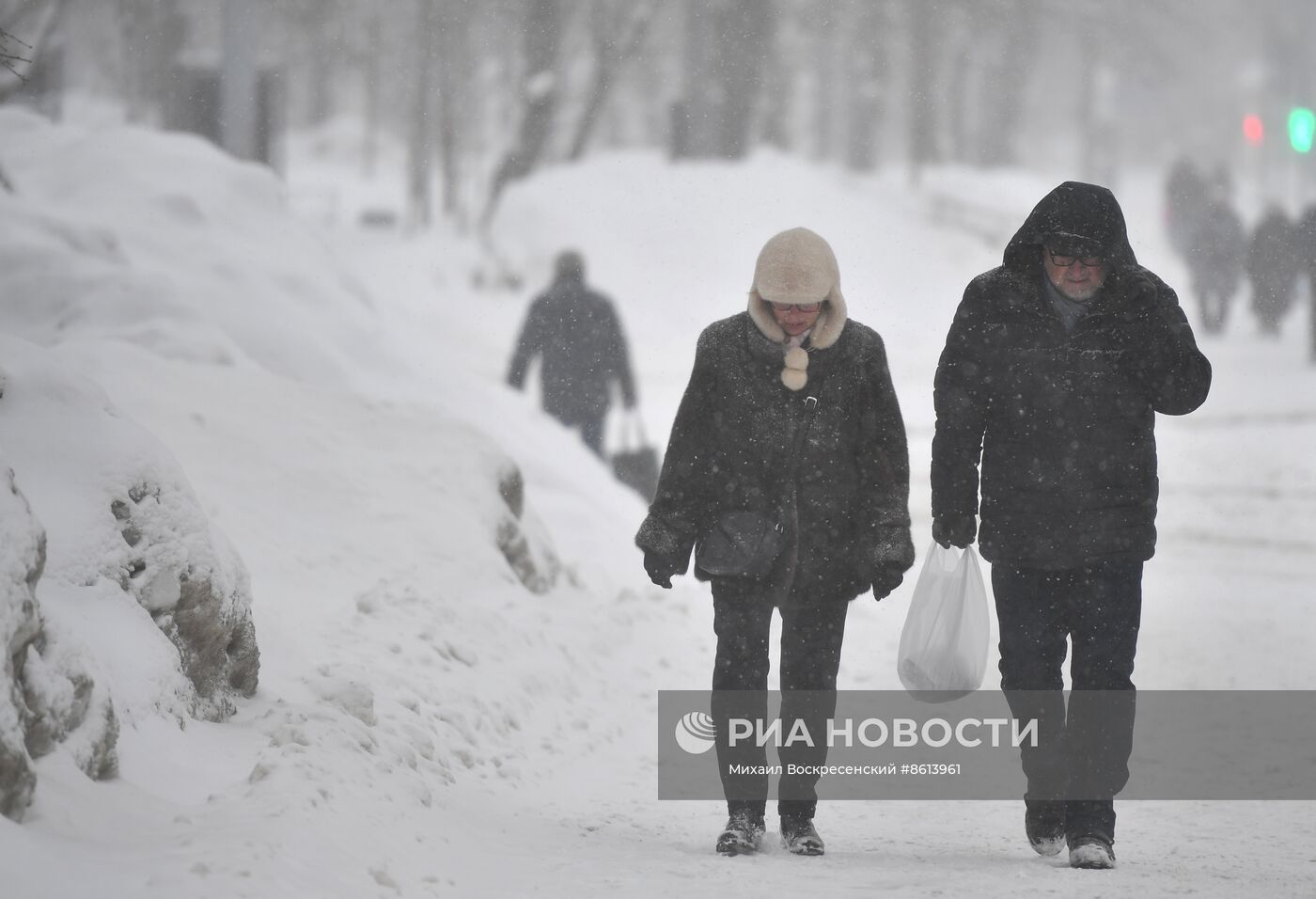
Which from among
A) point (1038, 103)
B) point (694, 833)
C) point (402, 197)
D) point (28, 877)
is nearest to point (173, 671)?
point (28, 877)

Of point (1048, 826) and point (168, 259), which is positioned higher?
point (168, 259)

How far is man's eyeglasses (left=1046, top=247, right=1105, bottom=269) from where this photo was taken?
452cm

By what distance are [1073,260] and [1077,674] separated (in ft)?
3.79

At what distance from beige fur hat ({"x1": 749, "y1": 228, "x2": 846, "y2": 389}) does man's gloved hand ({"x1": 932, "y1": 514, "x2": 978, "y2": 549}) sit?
57cm

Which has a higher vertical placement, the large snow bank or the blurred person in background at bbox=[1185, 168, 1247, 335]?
the blurred person in background at bbox=[1185, 168, 1247, 335]

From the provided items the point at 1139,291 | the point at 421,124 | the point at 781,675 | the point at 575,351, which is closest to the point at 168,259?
the point at 575,351

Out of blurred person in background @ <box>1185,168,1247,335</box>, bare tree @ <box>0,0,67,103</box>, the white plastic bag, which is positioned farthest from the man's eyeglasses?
blurred person in background @ <box>1185,168,1247,335</box>

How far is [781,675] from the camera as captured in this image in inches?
182

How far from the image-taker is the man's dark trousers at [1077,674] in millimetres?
4473

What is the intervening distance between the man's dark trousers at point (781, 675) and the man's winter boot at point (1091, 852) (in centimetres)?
73

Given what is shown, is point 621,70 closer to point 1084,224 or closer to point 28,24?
point 28,24

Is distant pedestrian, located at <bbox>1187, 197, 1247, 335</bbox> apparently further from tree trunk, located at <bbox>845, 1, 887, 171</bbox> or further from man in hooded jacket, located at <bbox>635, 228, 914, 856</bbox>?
man in hooded jacket, located at <bbox>635, 228, 914, 856</bbox>

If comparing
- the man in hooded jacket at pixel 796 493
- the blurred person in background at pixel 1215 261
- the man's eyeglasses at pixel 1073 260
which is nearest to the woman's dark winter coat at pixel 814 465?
the man in hooded jacket at pixel 796 493

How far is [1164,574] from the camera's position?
34.1 ft
